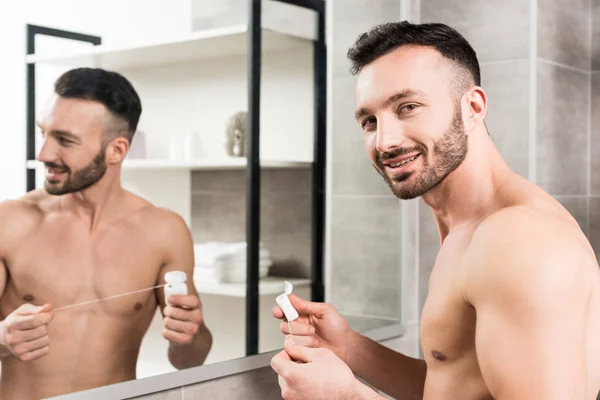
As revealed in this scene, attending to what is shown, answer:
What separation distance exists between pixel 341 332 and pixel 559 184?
99cm

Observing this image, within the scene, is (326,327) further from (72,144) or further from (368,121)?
(72,144)

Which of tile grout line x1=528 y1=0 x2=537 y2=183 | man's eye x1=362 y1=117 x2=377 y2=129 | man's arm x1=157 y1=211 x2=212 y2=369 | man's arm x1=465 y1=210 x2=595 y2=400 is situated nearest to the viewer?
man's arm x1=465 y1=210 x2=595 y2=400

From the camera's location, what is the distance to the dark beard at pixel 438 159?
1394 mm

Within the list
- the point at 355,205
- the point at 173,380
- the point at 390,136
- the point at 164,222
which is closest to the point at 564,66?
the point at 355,205

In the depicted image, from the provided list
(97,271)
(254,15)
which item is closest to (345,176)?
(254,15)

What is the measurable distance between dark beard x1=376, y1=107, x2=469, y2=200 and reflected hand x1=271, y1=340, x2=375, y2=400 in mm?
348

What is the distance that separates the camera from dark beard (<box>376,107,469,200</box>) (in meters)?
1.39

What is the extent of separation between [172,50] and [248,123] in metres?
0.29

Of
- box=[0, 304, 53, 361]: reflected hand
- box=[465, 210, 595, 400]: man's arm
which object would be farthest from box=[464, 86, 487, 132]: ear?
box=[0, 304, 53, 361]: reflected hand

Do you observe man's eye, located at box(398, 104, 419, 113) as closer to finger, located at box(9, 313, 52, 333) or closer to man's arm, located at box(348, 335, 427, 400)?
man's arm, located at box(348, 335, 427, 400)

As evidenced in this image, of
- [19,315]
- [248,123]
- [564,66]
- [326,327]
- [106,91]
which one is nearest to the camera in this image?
[19,315]

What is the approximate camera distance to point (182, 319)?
163cm

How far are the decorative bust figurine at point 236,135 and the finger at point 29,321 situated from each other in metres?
0.55

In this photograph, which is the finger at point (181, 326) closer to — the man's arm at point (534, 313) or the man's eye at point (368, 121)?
the man's eye at point (368, 121)
